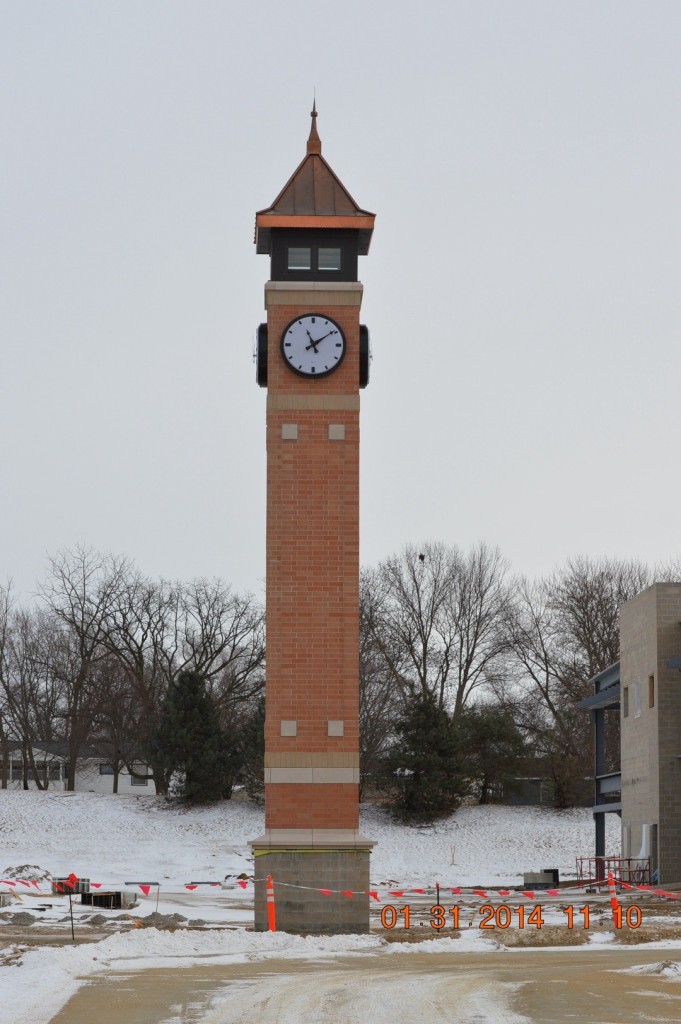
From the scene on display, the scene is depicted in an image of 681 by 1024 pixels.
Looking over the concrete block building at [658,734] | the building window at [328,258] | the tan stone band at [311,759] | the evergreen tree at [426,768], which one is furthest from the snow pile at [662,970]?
the evergreen tree at [426,768]

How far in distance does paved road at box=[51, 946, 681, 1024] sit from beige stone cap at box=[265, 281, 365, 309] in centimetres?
1304

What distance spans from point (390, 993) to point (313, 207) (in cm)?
1716

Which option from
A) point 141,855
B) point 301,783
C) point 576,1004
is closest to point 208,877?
point 141,855

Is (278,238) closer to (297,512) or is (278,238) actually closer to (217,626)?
Result: (297,512)

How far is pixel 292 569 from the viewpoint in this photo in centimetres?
Answer: 2633

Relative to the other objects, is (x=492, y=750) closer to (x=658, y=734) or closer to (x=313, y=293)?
(x=658, y=734)

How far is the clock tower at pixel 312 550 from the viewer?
25.3m

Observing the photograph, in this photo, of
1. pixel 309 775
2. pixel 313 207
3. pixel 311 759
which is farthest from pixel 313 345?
pixel 309 775

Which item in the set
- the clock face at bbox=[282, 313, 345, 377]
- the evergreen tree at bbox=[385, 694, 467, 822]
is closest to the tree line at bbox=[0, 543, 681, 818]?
the evergreen tree at bbox=[385, 694, 467, 822]

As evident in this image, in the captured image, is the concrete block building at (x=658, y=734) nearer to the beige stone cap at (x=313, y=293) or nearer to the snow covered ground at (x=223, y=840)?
the snow covered ground at (x=223, y=840)

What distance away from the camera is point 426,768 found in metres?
55.9

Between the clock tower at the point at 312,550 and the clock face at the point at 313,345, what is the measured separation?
0.02m

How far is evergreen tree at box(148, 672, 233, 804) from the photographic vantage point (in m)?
56.4

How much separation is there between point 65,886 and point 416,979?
68.5ft
